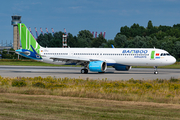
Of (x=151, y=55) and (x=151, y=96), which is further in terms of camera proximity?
(x=151, y=55)

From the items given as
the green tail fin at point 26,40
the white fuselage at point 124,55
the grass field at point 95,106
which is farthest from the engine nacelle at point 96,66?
the grass field at point 95,106

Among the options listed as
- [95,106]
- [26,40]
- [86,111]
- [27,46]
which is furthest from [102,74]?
[86,111]

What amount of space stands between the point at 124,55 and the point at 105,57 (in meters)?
2.92

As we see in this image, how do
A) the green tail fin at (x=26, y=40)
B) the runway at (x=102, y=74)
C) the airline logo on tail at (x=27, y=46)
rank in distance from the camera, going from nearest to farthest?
the runway at (x=102, y=74) → the airline logo on tail at (x=27, y=46) → the green tail fin at (x=26, y=40)

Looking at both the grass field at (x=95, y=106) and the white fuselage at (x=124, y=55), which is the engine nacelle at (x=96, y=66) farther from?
the grass field at (x=95, y=106)

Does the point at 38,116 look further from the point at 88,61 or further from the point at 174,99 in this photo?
the point at 88,61

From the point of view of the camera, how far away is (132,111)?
511 inches

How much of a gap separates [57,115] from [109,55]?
30.7m

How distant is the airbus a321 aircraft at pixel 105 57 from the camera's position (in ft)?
131

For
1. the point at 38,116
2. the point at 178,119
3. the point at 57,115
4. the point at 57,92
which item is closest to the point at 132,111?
the point at 178,119

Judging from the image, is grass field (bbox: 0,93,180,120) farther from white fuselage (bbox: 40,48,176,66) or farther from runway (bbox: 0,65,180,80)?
white fuselage (bbox: 40,48,176,66)

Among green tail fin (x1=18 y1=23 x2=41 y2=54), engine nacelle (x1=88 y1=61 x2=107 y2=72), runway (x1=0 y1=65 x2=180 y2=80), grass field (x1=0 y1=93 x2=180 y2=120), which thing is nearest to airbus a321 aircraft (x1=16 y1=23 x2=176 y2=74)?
engine nacelle (x1=88 y1=61 x2=107 y2=72)

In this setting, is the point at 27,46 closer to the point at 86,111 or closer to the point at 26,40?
the point at 26,40

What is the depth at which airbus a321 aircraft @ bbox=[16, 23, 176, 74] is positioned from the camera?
39844mm
